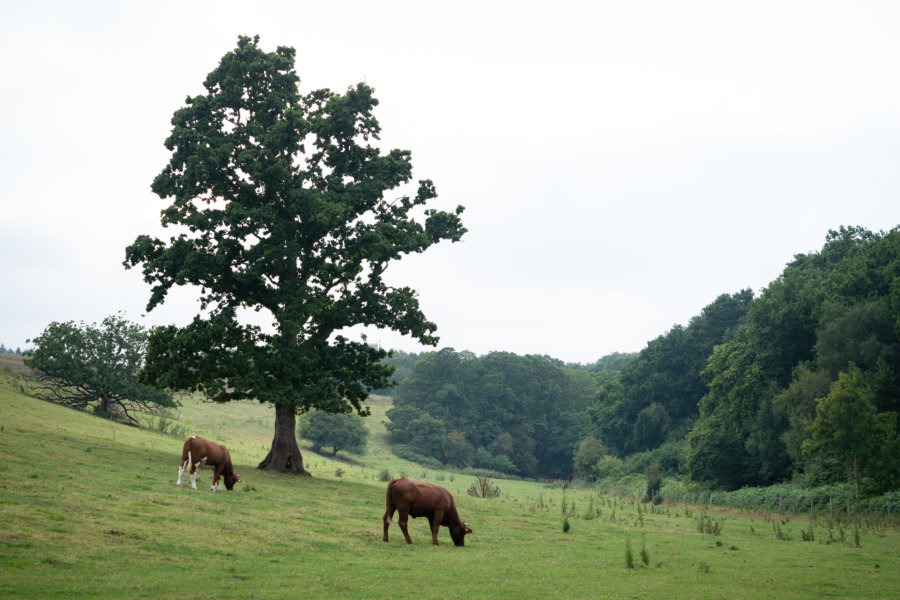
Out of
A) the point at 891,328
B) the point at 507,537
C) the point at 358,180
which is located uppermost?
the point at 358,180

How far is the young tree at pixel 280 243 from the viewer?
108ft

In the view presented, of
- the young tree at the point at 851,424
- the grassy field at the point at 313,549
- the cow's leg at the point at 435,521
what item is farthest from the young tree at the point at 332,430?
the cow's leg at the point at 435,521

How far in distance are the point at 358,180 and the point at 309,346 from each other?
908cm

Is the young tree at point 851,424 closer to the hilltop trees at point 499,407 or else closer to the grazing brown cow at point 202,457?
Result: the grazing brown cow at point 202,457

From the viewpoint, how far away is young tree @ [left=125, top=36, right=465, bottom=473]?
108ft

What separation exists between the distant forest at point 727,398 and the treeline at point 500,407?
0.24 meters

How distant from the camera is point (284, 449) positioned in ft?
115

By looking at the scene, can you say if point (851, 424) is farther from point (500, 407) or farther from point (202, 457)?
point (500, 407)

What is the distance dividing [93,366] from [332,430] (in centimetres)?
3649

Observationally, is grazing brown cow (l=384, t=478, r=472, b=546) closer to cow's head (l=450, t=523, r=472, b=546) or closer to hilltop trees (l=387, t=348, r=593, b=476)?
cow's head (l=450, t=523, r=472, b=546)

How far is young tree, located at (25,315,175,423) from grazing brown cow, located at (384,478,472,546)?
36.9 metres

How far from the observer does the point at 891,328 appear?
4706cm

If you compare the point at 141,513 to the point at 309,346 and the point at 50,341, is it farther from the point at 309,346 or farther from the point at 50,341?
the point at 50,341

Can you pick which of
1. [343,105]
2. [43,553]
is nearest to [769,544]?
[43,553]
